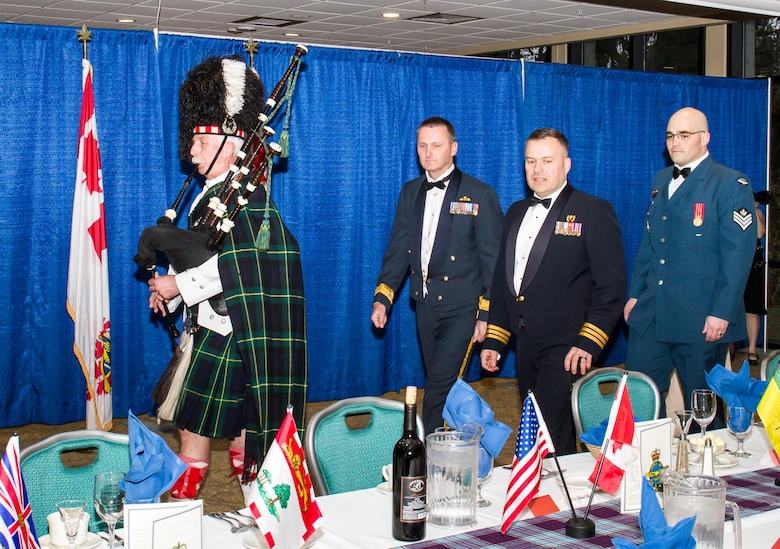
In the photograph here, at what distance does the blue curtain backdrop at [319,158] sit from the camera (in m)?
5.35

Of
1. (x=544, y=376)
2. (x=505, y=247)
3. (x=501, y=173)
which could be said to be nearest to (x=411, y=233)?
(x=505, y=247)

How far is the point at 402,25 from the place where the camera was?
10.7 m

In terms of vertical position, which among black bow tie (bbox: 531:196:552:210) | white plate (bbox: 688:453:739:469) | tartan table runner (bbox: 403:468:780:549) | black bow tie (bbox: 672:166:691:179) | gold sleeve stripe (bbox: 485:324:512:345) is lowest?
tartan table runner (bbox: 403:468:780:549)

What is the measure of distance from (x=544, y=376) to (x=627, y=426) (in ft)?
5.71

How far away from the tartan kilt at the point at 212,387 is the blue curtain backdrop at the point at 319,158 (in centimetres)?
214

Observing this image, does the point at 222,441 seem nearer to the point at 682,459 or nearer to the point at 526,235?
the point at 526,235

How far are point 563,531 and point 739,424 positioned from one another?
924 mm

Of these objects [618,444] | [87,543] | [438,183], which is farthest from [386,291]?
[87,543]

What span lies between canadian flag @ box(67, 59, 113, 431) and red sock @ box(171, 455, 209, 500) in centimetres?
164

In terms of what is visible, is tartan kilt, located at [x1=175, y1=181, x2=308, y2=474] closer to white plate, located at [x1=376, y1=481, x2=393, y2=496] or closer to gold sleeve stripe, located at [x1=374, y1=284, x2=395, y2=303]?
white plate, located at [x1=376, y1=481, x2=393, y2=496]

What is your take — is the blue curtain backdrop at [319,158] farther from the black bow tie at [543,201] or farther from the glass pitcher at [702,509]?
the glass pitcher at [702,509]

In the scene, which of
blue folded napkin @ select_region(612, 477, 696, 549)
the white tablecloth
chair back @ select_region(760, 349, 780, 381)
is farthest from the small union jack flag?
chair back @ select_region(760, 349, 780, 381)

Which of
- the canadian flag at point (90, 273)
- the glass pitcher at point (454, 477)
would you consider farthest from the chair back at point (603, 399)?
the canadian flag at point (90, 273)

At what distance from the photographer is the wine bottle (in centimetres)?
212
